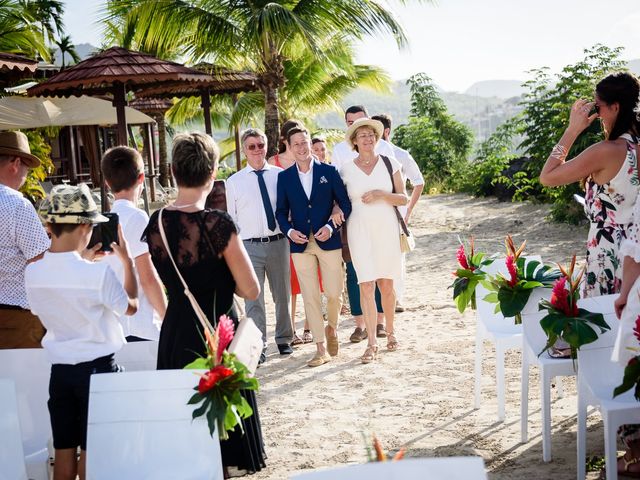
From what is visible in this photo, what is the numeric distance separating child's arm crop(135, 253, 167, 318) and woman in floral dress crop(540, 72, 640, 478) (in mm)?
2298

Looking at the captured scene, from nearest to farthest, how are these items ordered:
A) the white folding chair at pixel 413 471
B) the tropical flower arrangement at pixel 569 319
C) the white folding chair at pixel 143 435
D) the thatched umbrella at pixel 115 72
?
1. the white folding chair at pixel 413 471
2. the white folding chair at pixel 143 435
3. the tropical flower arrangement at pixel 569 319
4. the thatched umbrella at pixel 115 72

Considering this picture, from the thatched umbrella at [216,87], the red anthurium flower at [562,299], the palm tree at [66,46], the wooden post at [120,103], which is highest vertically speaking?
the palm tree at [66,46]

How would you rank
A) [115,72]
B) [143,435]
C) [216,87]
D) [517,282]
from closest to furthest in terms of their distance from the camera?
[143,435]
[517,282]
[115,72]
[216,87]

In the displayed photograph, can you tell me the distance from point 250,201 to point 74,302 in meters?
4.04

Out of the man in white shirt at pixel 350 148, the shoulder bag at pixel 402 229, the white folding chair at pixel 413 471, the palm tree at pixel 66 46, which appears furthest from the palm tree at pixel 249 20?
the palm tree at pixel 66 46

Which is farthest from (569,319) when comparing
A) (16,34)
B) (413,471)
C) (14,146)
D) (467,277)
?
(16,34)

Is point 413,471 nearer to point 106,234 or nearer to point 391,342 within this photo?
point 106,234

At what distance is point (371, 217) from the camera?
748 centimetres

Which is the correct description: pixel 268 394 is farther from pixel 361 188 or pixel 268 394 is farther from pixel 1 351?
pixel 1 351

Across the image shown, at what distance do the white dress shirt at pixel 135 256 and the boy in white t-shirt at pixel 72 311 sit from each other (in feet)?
2.60

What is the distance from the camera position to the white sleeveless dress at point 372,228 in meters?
7.46

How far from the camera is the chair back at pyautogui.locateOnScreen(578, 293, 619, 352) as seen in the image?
4211 mm

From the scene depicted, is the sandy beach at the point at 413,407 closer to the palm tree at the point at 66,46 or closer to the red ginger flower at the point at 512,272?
the red ginger flower at the point at 512,272

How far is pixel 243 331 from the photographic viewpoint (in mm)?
3766
